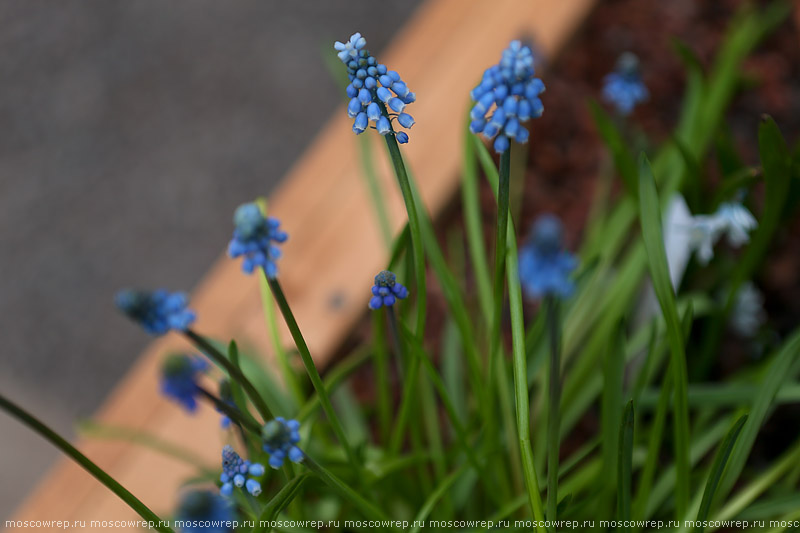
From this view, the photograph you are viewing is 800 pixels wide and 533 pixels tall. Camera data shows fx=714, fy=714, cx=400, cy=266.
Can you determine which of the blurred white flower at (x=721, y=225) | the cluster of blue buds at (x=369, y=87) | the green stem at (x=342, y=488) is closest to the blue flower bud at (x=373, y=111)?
the cluster of blue buds at (x=369, y=87)

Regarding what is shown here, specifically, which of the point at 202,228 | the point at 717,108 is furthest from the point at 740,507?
the point at 202,228

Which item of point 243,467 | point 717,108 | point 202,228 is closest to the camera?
point 243,467

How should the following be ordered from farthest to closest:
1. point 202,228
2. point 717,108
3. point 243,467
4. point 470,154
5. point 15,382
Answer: point 202,228, point 15,382, point 717,108, point 470,154, point 243,467

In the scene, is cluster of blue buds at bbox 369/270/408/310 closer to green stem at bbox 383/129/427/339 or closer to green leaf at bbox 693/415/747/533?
green stem at bbox 383/129/427/339

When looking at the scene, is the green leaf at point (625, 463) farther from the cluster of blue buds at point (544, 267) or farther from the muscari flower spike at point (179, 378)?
the muscari flower spike at point (179, 378)

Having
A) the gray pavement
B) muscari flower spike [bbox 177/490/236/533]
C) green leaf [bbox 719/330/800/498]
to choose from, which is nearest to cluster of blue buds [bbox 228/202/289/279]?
muscari flower spike [bbox 177/490/236/533]

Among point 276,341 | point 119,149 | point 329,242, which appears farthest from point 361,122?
point 119,149

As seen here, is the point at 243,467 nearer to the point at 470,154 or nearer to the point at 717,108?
the point at 470,154
